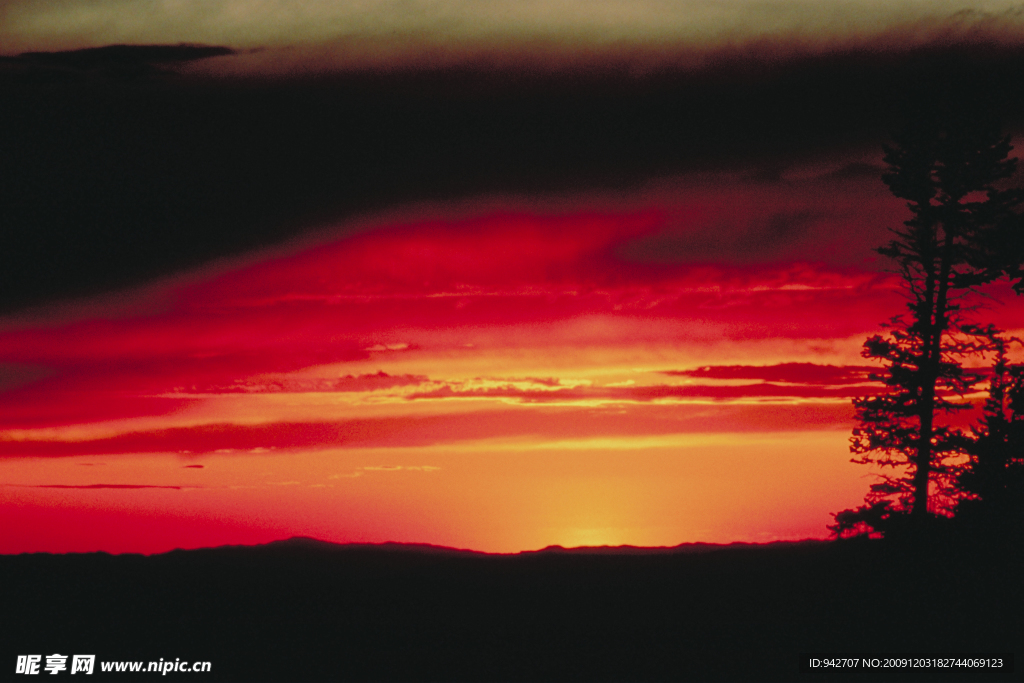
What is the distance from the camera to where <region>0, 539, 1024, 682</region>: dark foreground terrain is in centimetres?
2244

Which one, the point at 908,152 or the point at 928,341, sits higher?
the point at 908,152

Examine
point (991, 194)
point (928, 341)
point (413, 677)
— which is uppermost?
point (991, 194)

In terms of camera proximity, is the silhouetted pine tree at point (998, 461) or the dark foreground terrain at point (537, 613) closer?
the dark foreground terrain at point (537, 613)

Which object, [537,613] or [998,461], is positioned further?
[998,461]

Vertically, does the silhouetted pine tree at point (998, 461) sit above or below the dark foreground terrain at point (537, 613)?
above

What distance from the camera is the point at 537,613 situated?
89.2 ft

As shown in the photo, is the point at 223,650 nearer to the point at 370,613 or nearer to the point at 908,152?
the point at 370,613

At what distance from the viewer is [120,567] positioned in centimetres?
3562

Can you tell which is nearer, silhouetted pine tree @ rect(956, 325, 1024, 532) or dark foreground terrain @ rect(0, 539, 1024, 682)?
dark foreground terrain @ rect(0, 539, 1024, 682)

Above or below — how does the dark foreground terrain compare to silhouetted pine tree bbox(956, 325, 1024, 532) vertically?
below

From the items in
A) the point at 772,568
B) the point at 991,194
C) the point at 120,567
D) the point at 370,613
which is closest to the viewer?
the point at 370,613

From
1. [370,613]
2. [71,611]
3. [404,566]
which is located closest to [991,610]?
[370,613]

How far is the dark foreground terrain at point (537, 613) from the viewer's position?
2244 centimetres

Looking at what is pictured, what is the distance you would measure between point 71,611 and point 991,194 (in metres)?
33.4
